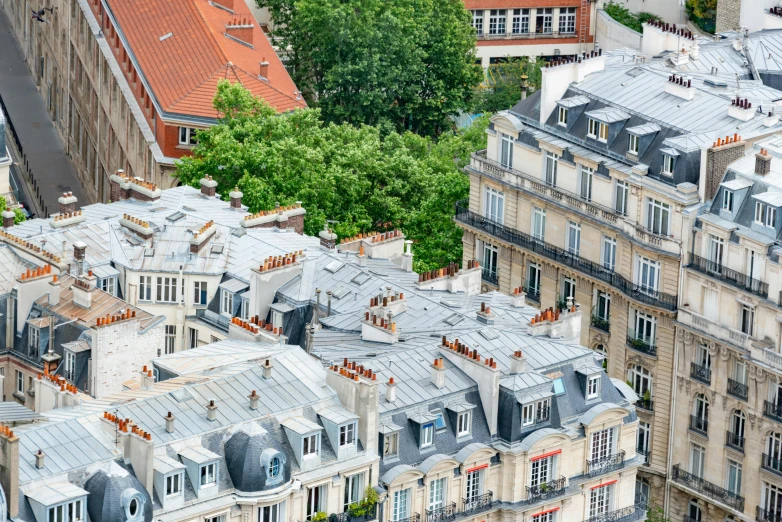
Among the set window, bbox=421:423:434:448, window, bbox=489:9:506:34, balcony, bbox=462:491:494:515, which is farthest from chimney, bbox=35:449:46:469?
window, bbox=489:9:506:34

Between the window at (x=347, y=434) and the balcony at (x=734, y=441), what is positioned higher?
the window at (x=347, y=434)

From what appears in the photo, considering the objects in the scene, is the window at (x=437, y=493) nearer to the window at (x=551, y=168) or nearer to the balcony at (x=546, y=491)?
the balcony at (x=546, y=491)

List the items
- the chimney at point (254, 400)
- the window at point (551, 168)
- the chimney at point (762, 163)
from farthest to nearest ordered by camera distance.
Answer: the window at point (551, 168) < the chimney at point (762, 163) < the chimney at point (254, 400)

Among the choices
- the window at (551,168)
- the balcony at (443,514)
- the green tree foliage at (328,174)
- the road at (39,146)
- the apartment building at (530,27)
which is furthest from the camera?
the apartment building at (530,27)

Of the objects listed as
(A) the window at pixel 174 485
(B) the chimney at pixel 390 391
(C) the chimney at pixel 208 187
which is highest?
(C) the chimney at pixel 208 187

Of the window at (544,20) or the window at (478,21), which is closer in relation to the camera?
the window at (478,21)

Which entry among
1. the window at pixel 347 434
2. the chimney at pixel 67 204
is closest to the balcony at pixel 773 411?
the window at pixel 347 434
